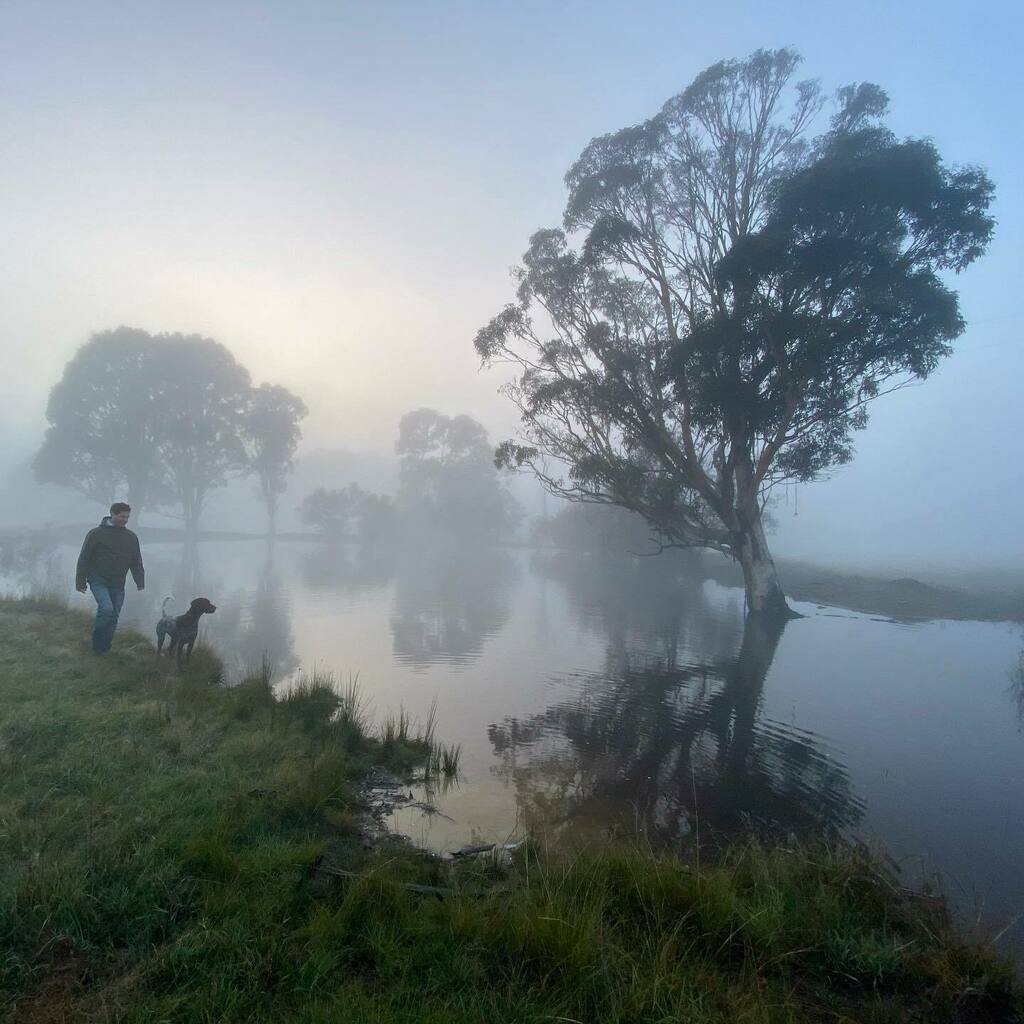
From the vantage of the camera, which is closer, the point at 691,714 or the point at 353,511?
the point at 691,714

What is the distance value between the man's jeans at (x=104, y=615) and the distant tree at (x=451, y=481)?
2073 inches

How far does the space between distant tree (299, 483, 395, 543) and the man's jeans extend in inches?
2042

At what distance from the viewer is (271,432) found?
49750 millimetres

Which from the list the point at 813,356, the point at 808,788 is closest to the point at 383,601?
the point at 813,356

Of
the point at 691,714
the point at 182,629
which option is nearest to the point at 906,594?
the point at 691,714

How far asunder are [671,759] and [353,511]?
55.9m

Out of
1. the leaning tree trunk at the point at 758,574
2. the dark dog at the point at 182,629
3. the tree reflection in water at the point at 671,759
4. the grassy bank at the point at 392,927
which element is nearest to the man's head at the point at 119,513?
the dark dog at the point at 182,629

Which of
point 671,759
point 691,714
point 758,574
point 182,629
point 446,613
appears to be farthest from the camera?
point 758,574

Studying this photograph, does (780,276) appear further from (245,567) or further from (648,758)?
(245,567)

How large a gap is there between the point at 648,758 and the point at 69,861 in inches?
195

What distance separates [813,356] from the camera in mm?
15406

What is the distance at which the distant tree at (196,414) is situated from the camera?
41625 mm

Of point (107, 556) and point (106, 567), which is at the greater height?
point (107, 556)

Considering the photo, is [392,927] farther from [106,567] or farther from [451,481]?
[451,481]
